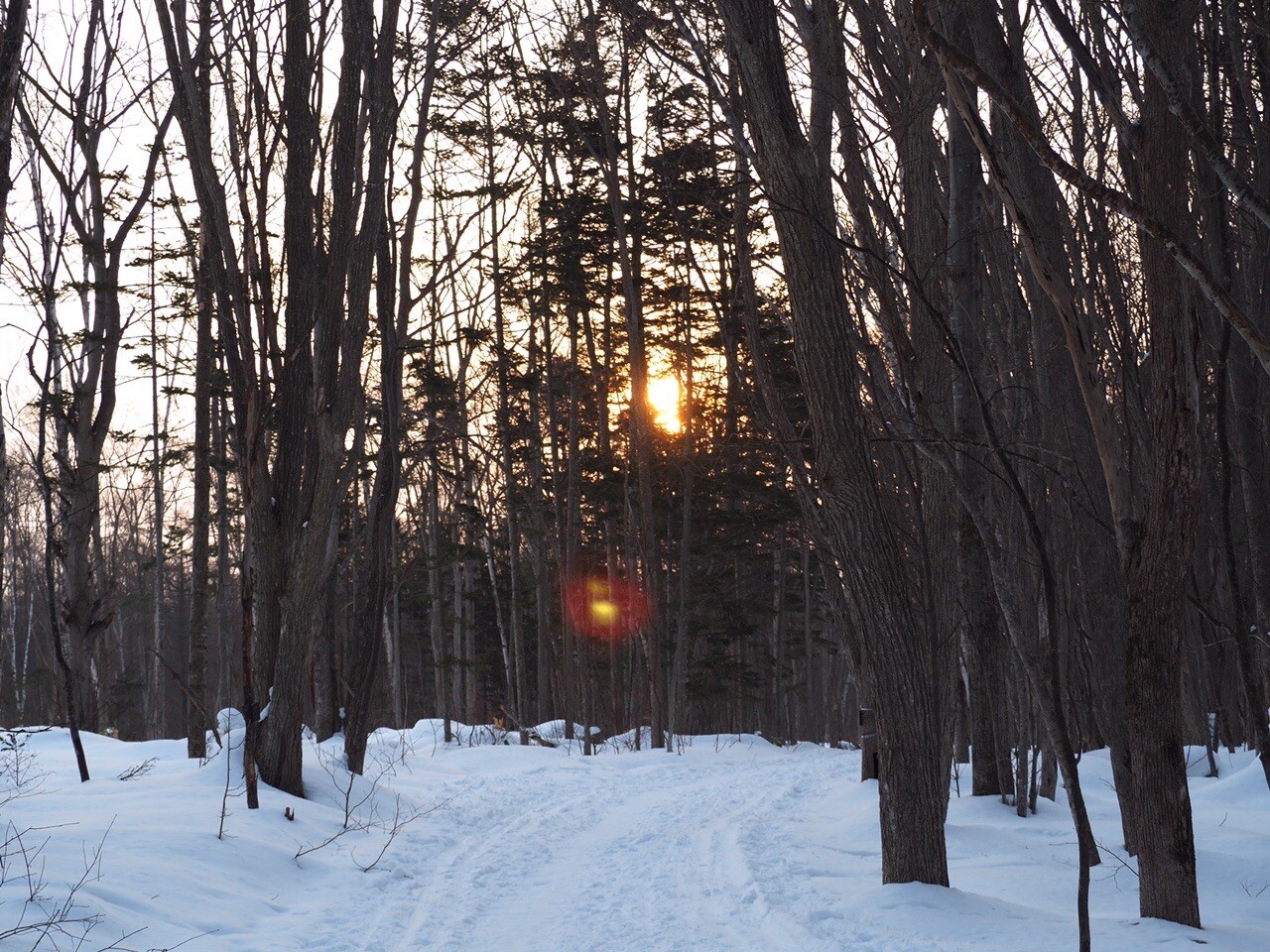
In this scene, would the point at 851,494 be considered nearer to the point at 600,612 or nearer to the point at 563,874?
the point at 563,874

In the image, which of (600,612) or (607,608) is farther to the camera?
(600,612)

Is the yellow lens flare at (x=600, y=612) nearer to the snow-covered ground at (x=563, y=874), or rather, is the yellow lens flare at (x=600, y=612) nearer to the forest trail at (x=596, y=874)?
the forest trail at (x=596, y=874)

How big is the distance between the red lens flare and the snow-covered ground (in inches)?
485

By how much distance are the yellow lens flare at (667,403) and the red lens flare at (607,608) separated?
3.94 m

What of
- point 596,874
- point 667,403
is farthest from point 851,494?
point 667,403

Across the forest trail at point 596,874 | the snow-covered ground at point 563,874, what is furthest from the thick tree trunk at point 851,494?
the forest trail at point 596,874

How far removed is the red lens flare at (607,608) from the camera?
22234 mm

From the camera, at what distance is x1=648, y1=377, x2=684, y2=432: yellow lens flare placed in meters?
21.4

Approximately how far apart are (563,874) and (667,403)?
16.7 m

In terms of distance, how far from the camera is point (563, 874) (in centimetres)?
607

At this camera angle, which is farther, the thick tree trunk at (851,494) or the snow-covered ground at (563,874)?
the thick tree trunk at (851,494)

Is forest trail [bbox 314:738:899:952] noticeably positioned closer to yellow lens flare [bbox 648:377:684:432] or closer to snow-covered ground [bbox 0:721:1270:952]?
snow-covered ground [bbox 0:721:1270:952]

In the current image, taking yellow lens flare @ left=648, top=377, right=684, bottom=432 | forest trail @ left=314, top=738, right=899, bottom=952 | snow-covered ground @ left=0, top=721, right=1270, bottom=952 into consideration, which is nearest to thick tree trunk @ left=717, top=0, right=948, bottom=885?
snow-covered ground @ left=0, top=721, right=1270, bottom=952

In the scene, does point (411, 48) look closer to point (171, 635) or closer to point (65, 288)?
point (65, 288)
